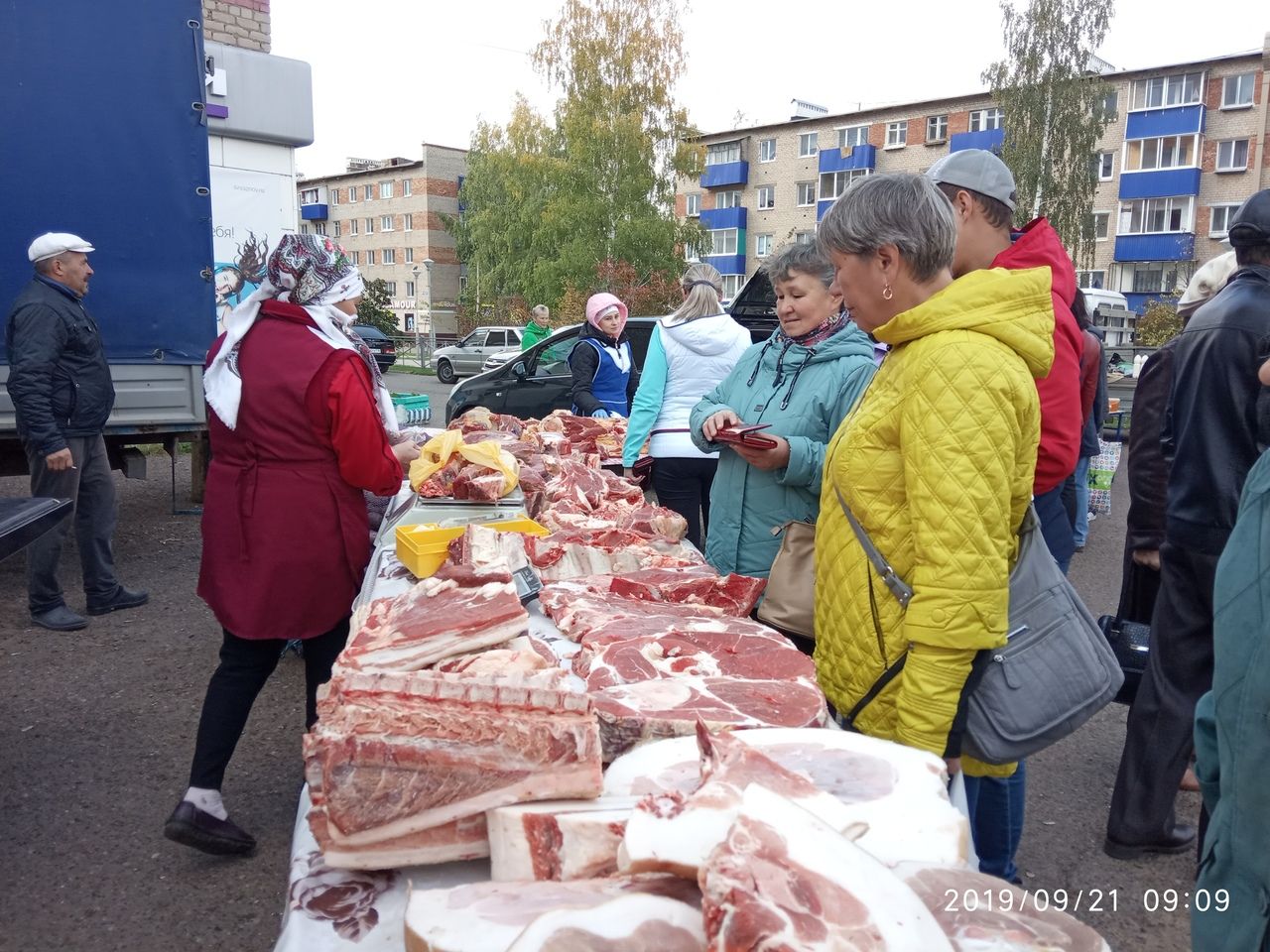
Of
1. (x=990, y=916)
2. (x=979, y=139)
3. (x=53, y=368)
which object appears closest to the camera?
(x=990, y=916)

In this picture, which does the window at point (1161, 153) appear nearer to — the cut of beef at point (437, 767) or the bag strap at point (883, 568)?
the bag strap at point (883, 568)

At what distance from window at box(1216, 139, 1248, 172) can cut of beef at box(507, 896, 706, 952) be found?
47889 mm

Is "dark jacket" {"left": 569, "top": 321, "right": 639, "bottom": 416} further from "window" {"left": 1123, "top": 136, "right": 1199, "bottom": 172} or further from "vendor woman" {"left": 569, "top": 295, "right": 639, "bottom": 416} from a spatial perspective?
"window" {"left": 1123, "top": 136, "right": 1199, "bottom": 172}

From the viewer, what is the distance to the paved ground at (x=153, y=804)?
294 cm

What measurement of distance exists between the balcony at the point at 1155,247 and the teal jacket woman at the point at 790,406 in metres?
42.9

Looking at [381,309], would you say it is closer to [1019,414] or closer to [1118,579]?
[1118,579]

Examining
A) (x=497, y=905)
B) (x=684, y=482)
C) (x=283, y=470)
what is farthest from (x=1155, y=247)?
(x=497, y=905)

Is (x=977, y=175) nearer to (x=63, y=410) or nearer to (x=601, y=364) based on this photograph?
(x=601, y=364)

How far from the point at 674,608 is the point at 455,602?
74cm

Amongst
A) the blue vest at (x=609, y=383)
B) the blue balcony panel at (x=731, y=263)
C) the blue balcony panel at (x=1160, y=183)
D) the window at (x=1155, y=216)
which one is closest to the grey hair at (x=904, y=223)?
the blue vest at (x=609, y=383)

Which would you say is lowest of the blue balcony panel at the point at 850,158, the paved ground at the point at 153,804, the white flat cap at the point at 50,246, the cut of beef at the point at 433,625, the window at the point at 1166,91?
the paved ground at the point at 153,804

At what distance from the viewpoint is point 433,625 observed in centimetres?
209

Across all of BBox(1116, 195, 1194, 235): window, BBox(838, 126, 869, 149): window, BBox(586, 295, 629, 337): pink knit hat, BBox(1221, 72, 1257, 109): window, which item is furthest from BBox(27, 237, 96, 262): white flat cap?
BBox(838, 126, 869, 149): window

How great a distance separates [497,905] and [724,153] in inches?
2227
